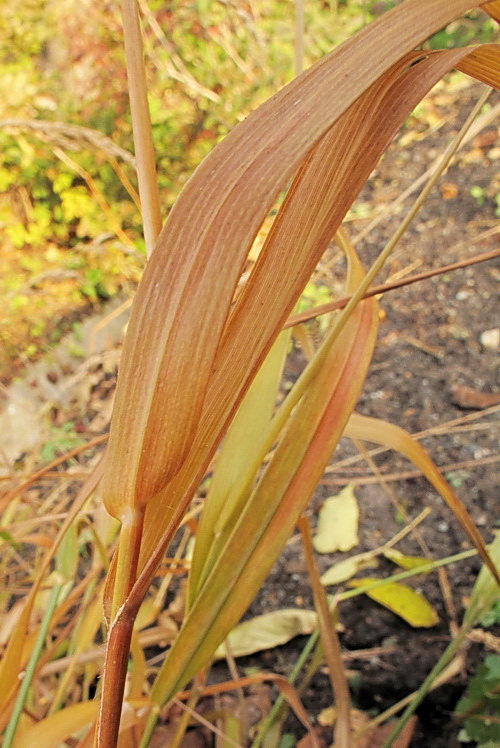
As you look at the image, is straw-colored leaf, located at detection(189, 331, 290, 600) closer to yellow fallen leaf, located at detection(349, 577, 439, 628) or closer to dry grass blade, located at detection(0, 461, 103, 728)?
dry grass blade, located at detection(0, 461, 103, 728)

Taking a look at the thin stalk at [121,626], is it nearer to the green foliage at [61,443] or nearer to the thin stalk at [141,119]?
the thin stalk at [141,119]

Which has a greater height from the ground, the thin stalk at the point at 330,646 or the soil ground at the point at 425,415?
the thin stalk at the point at 330,646

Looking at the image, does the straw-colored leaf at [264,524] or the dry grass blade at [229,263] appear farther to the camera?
the straw-colored leaf at [264,524]

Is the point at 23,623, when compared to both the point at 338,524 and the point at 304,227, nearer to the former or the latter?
the point at 304,227

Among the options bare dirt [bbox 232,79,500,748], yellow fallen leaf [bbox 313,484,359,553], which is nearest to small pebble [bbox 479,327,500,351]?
bare dirt [bbox 232,79,500,748]

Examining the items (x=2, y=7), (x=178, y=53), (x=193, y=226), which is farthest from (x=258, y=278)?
(x=2, y=7)

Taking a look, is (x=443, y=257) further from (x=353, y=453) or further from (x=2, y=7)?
(x=2, y=7)

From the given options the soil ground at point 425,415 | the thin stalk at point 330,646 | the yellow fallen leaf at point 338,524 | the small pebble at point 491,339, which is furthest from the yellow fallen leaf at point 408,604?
the small pebble at point 491,339
